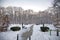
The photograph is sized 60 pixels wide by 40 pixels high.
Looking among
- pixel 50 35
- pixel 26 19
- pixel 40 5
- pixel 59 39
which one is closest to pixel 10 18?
pixel 26 19

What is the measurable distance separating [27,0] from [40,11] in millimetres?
466

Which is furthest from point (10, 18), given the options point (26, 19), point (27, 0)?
point (27, 0)

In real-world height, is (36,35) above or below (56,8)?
below

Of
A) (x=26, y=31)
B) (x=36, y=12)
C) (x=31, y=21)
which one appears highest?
(x=36, y=12)

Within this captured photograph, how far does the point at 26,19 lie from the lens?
3.19 m

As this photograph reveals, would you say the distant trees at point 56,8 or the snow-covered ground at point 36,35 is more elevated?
the distant trees at point 56,8

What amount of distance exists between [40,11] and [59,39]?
91cm

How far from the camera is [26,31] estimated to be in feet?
10.1

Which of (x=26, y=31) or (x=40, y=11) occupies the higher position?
(x=40, y=11)

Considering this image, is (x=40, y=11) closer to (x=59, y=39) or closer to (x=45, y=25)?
(x=45, y=25)

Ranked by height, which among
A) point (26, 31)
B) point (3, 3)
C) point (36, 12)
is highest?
point (3, 3)

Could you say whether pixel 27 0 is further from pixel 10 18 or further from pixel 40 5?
pixel 10 18

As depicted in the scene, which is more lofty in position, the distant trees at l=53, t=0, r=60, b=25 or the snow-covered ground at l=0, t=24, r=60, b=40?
the distant trees at l=53, t=0, r=60, b=25

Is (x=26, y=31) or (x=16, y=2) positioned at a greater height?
(x=16, y=2)
